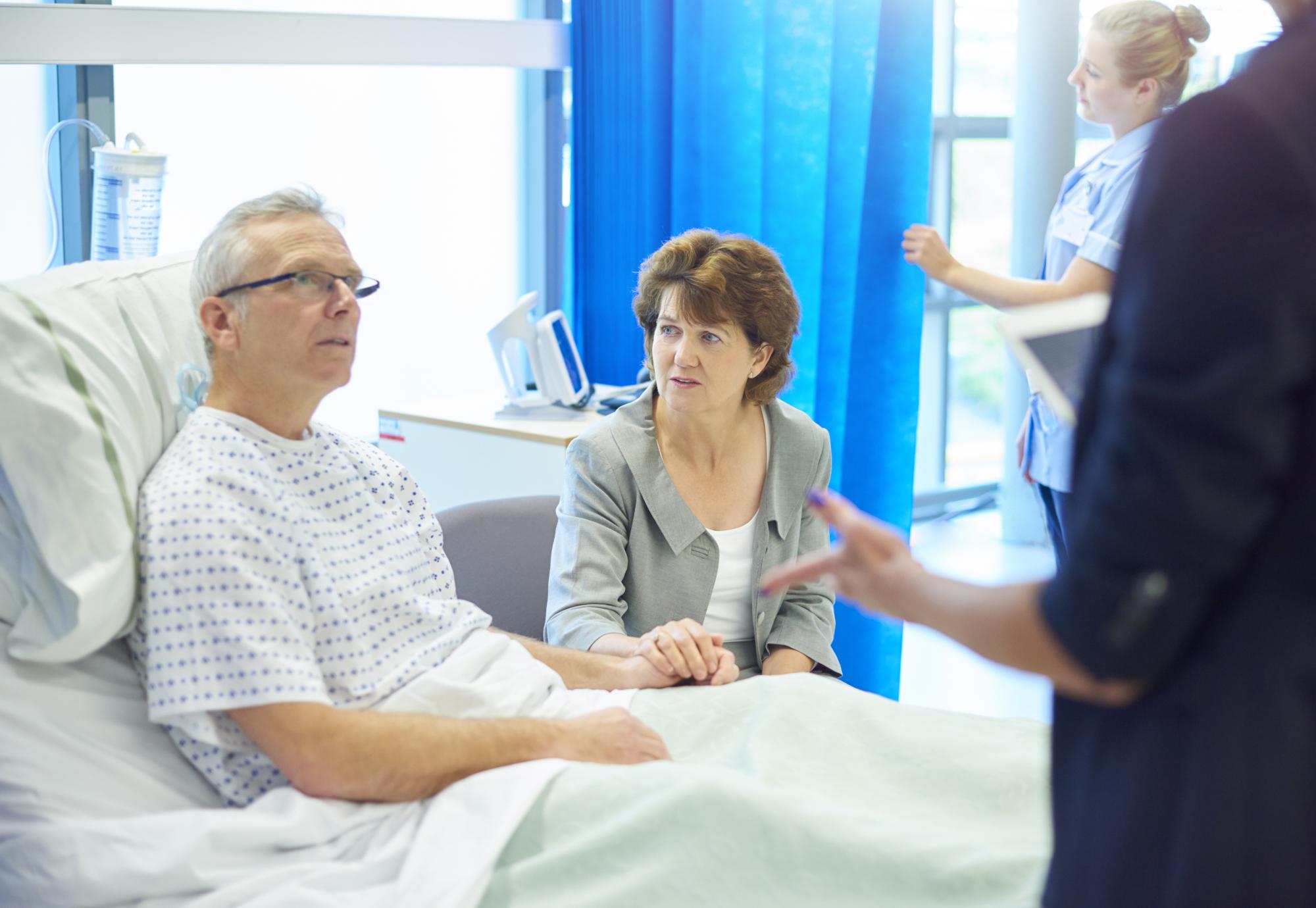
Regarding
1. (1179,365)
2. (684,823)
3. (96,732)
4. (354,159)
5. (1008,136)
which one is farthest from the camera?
(1008,136)

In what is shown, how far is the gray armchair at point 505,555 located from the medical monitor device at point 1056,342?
4.07 ft

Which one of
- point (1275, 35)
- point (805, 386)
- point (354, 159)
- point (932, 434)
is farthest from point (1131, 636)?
point (932, 434)

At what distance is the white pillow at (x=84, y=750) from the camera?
1.19 metres

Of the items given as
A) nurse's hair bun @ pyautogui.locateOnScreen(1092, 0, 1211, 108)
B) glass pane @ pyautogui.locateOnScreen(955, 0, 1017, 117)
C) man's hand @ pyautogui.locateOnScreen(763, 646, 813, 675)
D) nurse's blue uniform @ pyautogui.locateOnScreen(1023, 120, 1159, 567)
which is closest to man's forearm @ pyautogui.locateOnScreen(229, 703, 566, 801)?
man's hand @ pyautogui.locateOnScreen(763, 646, 813, 675)

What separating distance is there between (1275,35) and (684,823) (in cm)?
84

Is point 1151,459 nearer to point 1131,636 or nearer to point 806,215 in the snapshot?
point 1131,636

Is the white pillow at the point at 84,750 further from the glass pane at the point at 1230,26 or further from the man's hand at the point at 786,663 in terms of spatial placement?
the glass pane at the point at 1230,26

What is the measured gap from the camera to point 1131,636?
2.29 feet

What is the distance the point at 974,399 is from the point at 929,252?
2.49 metres

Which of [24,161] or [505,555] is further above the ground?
[24,161]

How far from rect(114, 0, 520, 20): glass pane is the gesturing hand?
210 centimetres

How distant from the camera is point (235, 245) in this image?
1479 mm

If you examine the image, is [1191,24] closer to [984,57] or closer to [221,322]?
[221,322]

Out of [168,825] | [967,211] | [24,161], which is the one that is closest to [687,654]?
[168,825]
